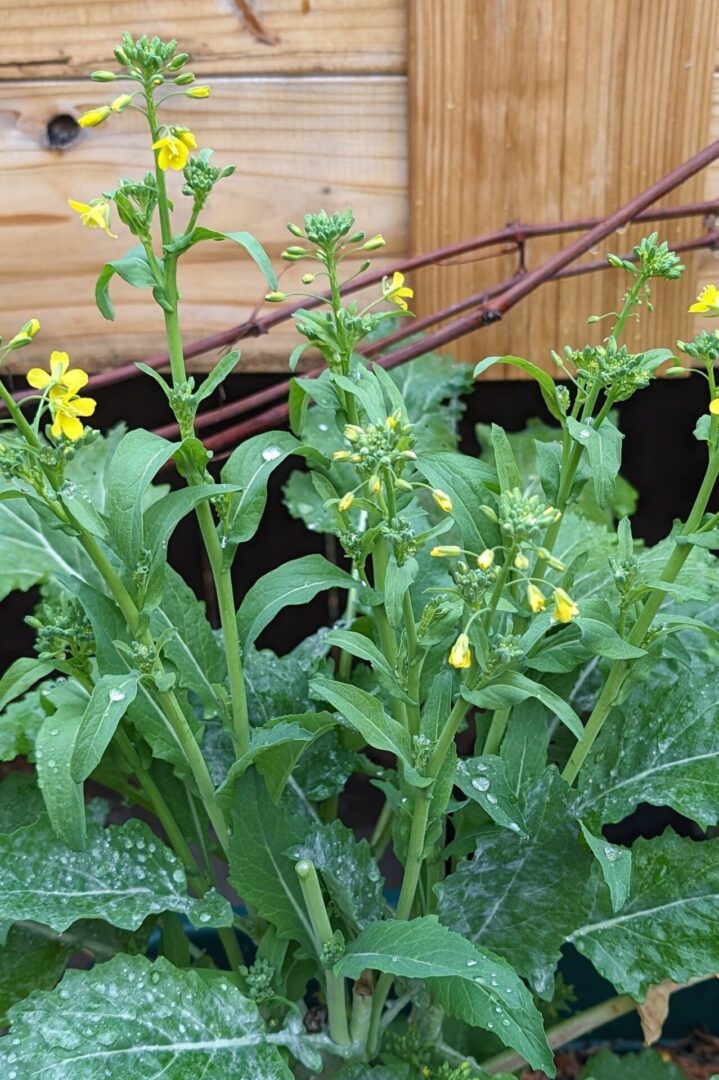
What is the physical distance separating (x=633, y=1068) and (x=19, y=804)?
95 centimetres

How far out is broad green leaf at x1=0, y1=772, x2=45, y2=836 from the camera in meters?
1.15

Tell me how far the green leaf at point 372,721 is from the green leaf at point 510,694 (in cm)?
11

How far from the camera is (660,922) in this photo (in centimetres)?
106

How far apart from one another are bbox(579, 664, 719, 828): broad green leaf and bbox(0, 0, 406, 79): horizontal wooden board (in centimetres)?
104

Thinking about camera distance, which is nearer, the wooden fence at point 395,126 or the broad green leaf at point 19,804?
the broad green leaf at point 19,804

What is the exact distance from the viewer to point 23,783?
119 centimetres

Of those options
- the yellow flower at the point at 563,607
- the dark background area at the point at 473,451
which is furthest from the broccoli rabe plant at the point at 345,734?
the dark background area at the point at 473,451

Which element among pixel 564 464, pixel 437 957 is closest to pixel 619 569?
pixel 564 464

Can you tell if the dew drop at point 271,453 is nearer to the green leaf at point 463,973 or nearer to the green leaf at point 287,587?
the green leaf at point 287,587

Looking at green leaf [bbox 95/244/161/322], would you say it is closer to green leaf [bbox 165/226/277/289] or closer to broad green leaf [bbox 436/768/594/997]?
green leaf [bbox 165/226/277/289]

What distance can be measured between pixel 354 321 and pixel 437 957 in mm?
602

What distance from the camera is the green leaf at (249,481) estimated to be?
949 millimetres

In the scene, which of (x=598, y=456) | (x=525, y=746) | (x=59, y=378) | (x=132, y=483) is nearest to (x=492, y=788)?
(x=525, y=746)

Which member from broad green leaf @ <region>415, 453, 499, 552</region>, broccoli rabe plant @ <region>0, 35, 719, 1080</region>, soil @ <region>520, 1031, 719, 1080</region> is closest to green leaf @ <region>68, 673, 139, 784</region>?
broccoli rabe plant @ <region>0, 35, 719, 1080</region>
